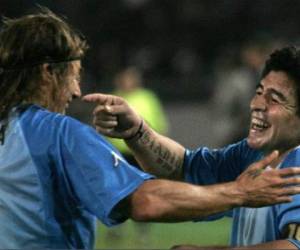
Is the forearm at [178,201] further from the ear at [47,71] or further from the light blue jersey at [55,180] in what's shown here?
A: the ear at [47,71]

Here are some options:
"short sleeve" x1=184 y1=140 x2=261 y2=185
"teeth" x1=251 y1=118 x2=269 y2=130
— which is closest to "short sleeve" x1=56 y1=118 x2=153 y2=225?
"teeth" x1=251 y1=118 x2=269 y2=130

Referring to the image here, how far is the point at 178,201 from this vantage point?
3480 millimetres

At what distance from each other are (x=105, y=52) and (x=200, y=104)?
6.20 ft

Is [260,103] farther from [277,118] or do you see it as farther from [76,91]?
[76,91]

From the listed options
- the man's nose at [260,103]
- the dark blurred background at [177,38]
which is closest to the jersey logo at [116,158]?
the man's nose at [260,103]

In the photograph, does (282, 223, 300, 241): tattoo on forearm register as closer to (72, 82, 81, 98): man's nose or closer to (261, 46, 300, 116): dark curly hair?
(261, 46, 300, 116): dark curly hair

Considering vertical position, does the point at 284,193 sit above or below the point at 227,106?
above

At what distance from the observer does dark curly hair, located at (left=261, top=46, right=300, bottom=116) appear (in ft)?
14.5

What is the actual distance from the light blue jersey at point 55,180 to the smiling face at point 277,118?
1.01m

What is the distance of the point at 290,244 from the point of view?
3.90 m

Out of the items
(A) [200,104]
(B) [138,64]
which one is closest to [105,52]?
(B) [138,64]

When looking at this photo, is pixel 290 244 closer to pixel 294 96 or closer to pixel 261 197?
pixel 261 197

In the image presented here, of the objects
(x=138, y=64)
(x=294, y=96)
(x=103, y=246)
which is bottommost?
(x=103, y=246)

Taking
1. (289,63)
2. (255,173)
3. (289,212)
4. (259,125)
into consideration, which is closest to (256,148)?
(259,125)
